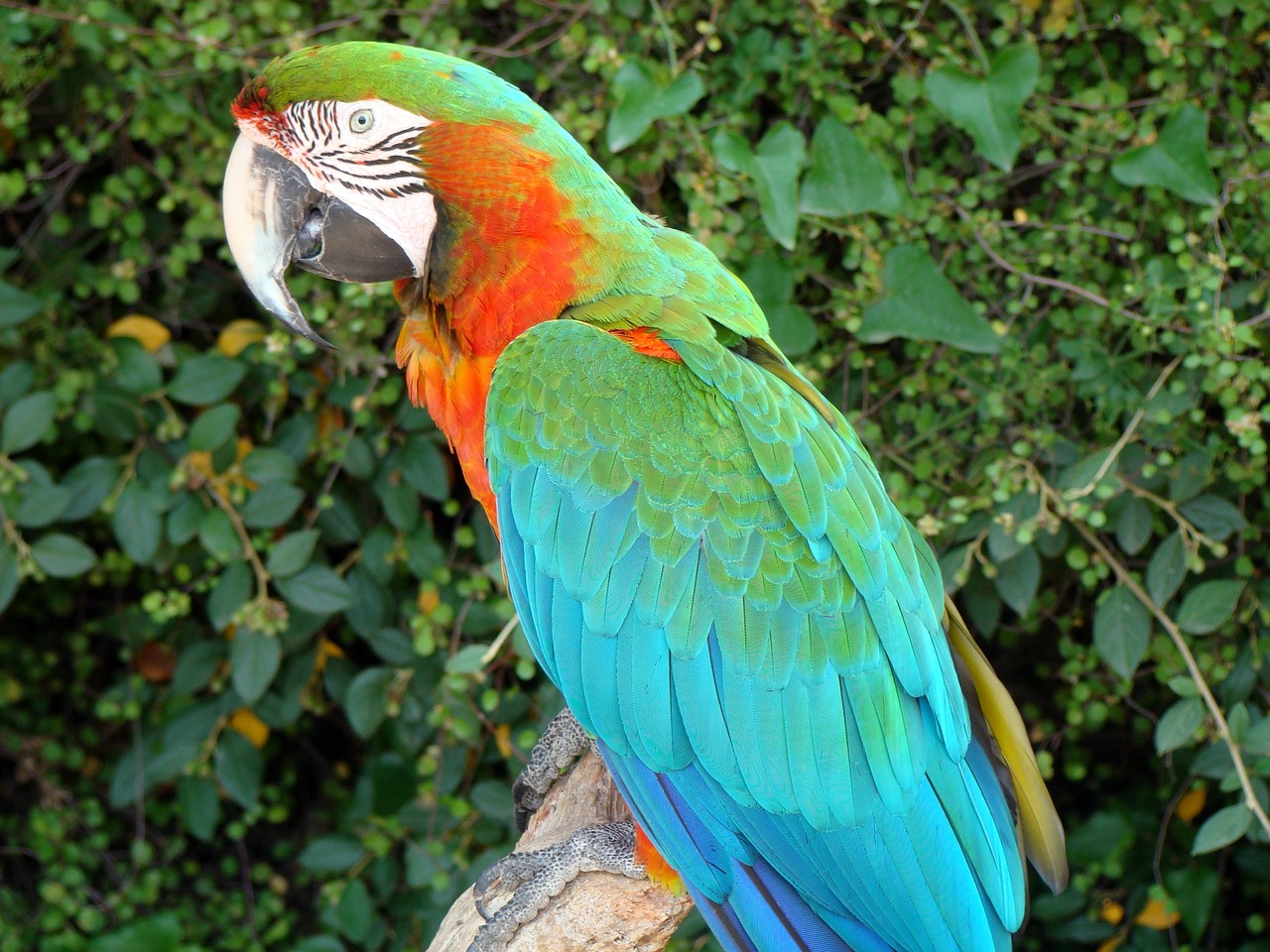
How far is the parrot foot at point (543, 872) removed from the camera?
118cm

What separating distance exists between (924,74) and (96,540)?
1691mm

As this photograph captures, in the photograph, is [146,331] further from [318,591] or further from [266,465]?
[318,591]

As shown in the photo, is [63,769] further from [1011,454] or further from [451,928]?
[1011,454]

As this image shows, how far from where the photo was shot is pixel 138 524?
1.78 metres

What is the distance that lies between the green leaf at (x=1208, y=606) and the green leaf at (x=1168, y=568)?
0.09 feet

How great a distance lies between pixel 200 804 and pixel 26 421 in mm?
755

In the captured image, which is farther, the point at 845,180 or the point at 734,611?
the point at 845,180

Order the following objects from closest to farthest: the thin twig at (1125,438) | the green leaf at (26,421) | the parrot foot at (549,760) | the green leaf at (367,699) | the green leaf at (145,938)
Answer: the parrot foot at (549,760) → the thin twig at (1125,438) → the green leaf at (26,421) → the green leaf at (367,699) → the green leaf at (145,938)

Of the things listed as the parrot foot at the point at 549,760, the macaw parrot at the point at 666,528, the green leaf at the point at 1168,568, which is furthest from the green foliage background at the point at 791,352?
the macaw parrot at the point at 666,528

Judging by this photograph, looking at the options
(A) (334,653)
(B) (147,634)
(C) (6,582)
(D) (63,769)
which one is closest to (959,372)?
(A) (334,653)

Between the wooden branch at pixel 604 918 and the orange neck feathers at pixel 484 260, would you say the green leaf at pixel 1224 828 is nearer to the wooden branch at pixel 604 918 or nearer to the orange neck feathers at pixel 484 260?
the wooden branch at pixel 604 918

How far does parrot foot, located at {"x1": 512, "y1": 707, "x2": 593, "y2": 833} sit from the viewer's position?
1366 mm

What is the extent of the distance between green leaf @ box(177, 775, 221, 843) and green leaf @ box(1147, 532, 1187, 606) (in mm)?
1566

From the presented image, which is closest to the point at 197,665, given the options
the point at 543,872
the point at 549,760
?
the point at 549,760
